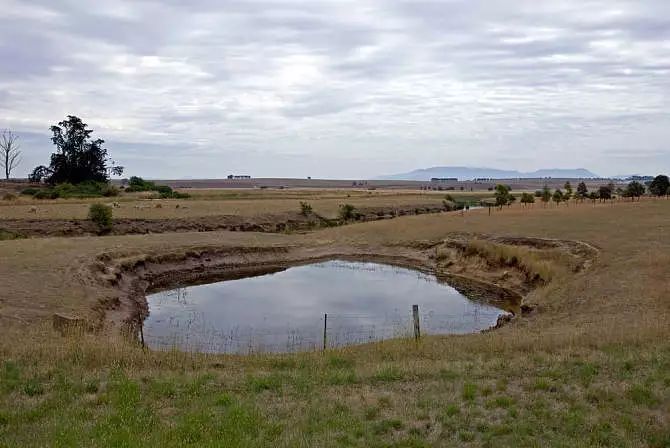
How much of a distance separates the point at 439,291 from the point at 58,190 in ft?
209

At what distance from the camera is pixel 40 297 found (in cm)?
2280

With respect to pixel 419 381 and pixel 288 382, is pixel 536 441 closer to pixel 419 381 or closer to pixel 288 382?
pixel 419 381

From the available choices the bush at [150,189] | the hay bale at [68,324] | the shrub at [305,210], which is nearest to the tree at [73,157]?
the bush at [150,189]

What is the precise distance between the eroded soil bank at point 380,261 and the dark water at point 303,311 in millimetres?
1385

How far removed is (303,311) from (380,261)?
59.9 ft

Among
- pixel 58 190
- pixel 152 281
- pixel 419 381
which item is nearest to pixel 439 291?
pixel 152 281

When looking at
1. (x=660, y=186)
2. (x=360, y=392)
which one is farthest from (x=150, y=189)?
(x=360, y=392)

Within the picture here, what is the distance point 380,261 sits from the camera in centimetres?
Answer: 4516

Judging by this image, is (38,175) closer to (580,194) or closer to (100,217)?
(100,217)

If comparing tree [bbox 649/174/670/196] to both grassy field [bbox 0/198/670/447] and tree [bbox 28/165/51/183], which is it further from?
tree [bbox 28/165/51/183]

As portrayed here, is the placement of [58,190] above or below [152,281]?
above

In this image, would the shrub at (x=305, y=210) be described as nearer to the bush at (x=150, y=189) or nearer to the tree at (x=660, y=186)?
the bush at (x=150, y=189)

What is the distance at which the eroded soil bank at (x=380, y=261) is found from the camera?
2988 cm

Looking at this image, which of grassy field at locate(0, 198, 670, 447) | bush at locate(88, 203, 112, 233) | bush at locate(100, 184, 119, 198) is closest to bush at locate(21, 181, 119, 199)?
bush at locate(100, 184, 119, 198)
